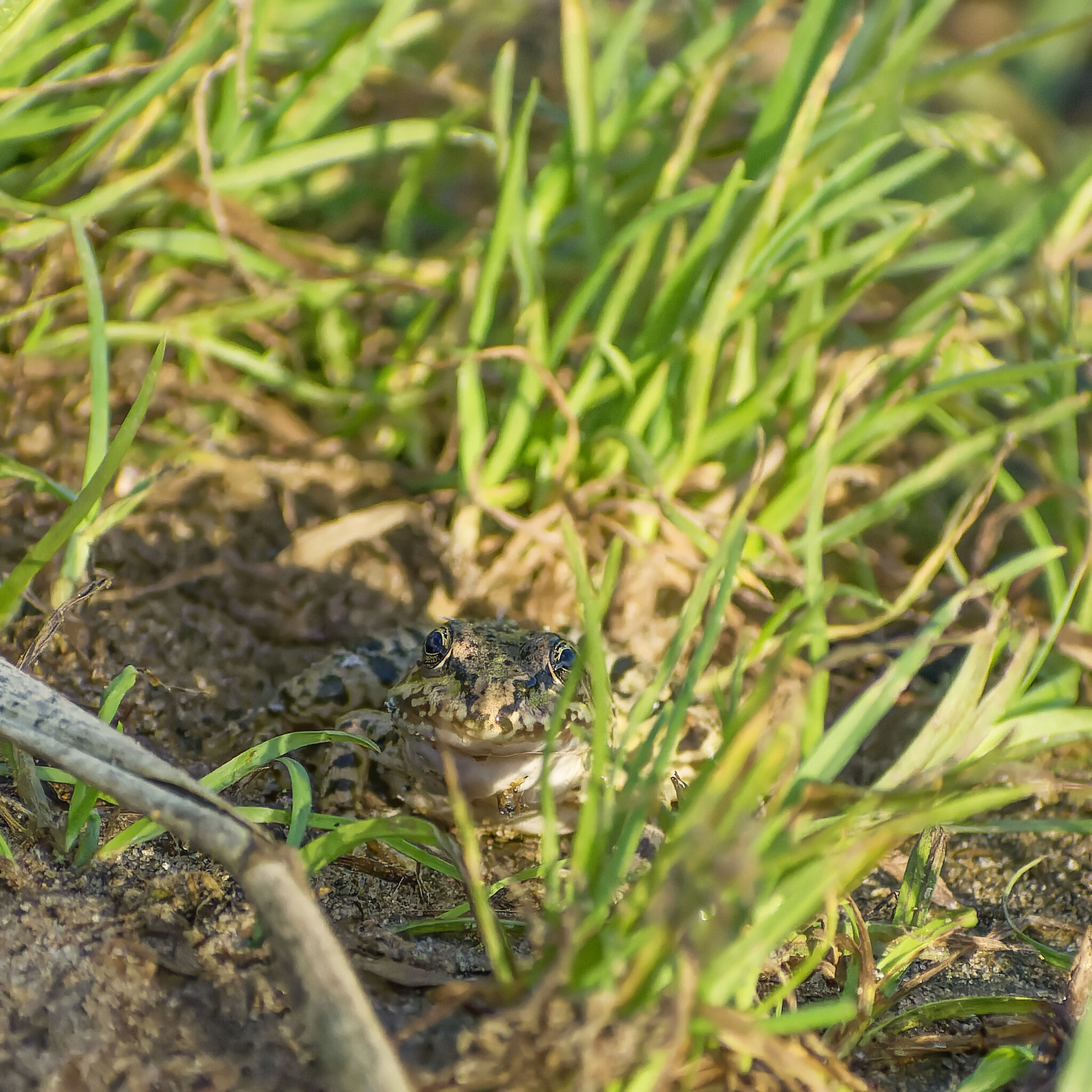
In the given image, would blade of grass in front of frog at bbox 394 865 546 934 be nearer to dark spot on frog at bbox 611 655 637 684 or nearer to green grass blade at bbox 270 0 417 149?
dark spot on frog at bbox 611 655 637 684

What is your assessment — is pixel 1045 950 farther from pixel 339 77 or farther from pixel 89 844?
pixel 339 77

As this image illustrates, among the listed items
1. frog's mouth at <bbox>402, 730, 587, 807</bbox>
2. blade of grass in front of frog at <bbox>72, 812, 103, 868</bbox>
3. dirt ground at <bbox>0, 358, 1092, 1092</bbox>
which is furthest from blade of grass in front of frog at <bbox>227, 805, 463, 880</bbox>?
frog's mouth at <bbox>402, 730, 587, 807</bbox>

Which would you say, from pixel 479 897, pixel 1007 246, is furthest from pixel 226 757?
pixel 1007 246

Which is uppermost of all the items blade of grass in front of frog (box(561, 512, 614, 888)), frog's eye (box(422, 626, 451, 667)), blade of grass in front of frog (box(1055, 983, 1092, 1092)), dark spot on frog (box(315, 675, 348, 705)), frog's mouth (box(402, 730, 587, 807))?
blade of grass in front of frog (box(561, 512, 614, 888))

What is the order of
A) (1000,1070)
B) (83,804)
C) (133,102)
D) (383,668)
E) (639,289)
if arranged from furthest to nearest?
(639,289)
(383,668)
(133,102)
(83,804)
(1000,1070)

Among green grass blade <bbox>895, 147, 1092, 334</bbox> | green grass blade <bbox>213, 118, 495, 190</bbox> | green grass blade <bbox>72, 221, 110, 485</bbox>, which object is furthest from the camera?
green grass blade <bbox>213, 118, 495, 190</bbox>

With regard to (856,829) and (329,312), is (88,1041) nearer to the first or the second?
(856,829)
